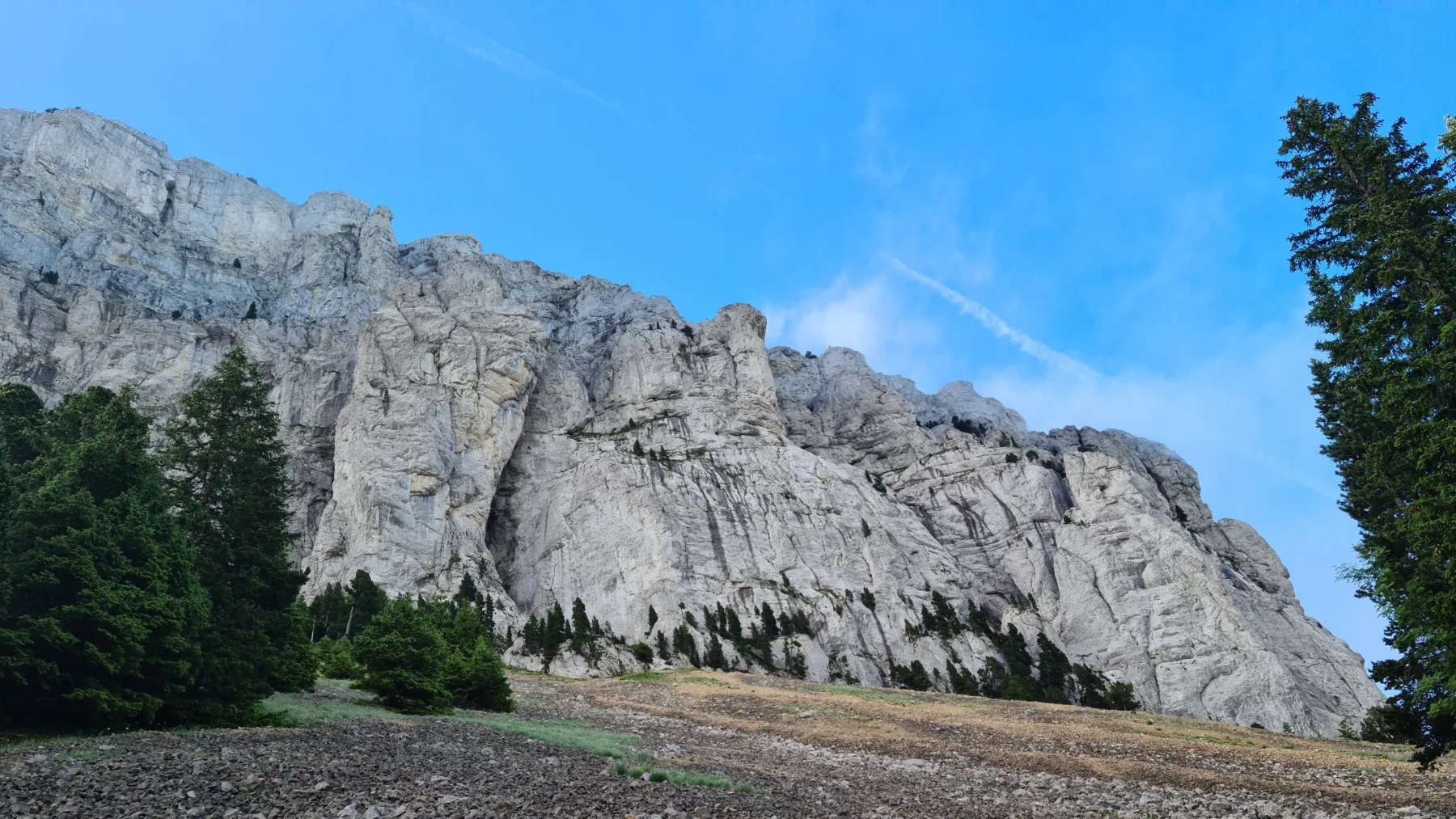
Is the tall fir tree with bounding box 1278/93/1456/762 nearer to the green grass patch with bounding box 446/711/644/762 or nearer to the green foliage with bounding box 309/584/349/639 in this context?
the green grass patch with bounding box 446/711/644/762

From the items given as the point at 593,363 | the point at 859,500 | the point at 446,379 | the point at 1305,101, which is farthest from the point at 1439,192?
the point at 593,363

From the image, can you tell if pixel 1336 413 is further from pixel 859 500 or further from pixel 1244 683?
pixel 859 500

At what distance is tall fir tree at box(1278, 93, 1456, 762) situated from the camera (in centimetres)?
1590

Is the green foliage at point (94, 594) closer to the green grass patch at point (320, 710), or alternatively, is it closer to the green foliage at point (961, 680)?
the green grass patch at point (320, 710)

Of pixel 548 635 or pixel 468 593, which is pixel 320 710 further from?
pixel 468 593

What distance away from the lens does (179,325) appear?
105312 millimetres

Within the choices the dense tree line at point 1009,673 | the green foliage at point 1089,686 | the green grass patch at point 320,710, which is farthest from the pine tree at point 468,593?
the green foliage at point 1089,686

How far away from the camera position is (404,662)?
28.7m

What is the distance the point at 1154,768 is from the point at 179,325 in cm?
11788

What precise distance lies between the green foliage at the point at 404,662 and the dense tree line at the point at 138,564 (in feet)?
9.66

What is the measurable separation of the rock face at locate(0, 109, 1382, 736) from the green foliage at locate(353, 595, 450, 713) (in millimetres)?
37680

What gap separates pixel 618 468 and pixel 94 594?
251 ft

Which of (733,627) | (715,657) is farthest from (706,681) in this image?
(733,627)

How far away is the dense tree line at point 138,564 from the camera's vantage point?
1753 cm
